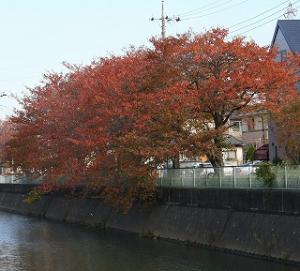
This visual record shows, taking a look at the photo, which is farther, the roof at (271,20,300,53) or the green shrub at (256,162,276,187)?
the roof at (271,20,300,53)

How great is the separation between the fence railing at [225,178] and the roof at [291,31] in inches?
518

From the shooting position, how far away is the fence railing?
24.2 metres

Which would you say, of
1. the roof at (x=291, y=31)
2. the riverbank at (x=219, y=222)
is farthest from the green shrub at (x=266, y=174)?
the roof at (x=291, y=31)

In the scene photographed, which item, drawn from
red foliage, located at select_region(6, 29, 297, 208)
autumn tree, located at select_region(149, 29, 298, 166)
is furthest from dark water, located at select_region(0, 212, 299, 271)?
autumn tree, located at select_region(149, 29, 298, 166)

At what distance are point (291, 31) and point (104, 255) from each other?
883 inches

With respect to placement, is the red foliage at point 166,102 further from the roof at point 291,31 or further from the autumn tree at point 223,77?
the roof at point 291,31

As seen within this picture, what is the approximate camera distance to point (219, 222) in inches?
1077

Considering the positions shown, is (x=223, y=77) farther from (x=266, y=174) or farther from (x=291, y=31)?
(x=291, y=31)

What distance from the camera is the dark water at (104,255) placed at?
2359cm

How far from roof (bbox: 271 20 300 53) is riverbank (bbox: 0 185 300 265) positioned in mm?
14453

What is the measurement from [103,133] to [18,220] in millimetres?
17118

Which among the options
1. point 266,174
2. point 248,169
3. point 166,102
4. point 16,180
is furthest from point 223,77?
point 16,180

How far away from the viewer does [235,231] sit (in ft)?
84.9

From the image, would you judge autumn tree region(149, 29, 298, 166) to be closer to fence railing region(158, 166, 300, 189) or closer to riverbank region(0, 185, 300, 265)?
fence railing region(158, 166, 300, 189)
